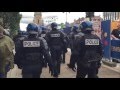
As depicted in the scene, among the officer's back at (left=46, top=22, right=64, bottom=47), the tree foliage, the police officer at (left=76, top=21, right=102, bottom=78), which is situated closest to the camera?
the police officer at (left=76, top=21, right=102, bottom=78)

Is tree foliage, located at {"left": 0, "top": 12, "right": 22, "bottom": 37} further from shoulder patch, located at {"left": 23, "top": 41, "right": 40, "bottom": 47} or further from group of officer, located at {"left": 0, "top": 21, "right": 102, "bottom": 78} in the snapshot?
shoulder patch, located at {"left": 23, "top": 41, "right": 40, "bottom": 47}

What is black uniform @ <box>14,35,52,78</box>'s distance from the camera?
8414 mm

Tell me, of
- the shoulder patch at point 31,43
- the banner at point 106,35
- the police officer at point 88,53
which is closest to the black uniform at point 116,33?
the banner at point 106,35

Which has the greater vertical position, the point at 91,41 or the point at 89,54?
the point at 91,41

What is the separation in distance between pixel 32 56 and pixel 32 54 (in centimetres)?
5

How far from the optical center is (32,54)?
27.6ft

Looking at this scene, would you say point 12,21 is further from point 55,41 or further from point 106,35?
point 55,41

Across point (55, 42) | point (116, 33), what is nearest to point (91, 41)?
point (55, 42)

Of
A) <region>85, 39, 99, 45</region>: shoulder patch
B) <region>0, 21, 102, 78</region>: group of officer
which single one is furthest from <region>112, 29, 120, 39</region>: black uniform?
<region>85, 39, 99, 45</region>: shoulder patch
